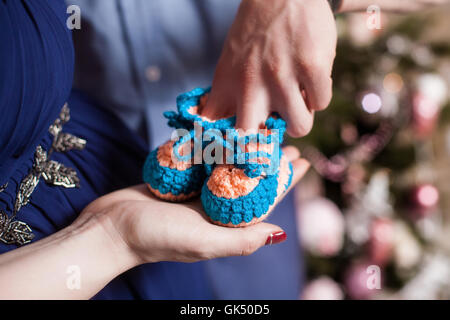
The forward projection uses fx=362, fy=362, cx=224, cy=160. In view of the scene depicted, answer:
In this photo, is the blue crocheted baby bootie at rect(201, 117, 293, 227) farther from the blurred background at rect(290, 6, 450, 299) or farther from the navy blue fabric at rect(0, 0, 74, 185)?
the blurred background at rect(290, 6, 450, 299)

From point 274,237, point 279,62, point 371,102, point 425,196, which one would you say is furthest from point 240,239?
point 425,196

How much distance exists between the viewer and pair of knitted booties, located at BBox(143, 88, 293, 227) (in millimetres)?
380

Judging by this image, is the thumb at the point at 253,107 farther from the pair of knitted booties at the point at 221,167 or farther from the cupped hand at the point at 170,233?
the cupped hand at the point at 170,233

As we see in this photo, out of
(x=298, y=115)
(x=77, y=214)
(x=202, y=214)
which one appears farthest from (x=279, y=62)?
(x=77, y=214)

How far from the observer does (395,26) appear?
2.52ft

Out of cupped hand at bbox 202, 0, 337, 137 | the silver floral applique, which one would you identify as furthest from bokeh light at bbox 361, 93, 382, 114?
the silver floral applique

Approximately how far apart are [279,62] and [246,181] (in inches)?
5.1

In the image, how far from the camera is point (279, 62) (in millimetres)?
381

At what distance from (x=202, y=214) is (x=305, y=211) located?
46 cm

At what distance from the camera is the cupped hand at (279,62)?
1.21ft

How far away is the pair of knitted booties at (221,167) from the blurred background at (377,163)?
342 mm

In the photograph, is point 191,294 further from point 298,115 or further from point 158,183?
point 298,115

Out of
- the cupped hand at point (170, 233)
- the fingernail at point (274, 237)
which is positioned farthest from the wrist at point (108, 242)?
the fingernail at point (274, 237)

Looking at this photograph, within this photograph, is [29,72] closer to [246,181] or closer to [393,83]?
[246,181]
